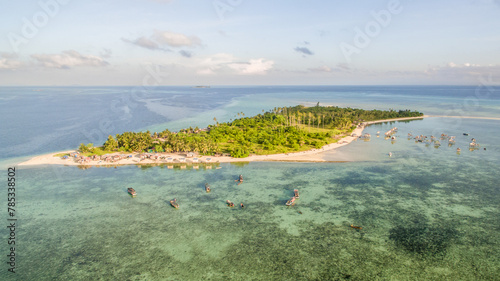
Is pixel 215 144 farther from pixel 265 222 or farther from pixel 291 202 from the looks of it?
pixel 265 222

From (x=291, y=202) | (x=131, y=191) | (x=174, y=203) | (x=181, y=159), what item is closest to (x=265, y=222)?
(x=291, y=202)

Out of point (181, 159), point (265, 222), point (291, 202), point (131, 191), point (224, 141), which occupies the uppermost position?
point (224, 141)

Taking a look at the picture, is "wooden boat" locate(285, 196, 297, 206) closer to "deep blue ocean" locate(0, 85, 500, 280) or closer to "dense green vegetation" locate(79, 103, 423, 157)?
"deep blue ocean" locate(0, 85, 500, 280)

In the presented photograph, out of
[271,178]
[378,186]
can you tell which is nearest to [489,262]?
[378,186]

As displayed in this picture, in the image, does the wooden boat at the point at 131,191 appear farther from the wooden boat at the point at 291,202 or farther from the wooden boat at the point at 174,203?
the wooden boat at the point at 291,202

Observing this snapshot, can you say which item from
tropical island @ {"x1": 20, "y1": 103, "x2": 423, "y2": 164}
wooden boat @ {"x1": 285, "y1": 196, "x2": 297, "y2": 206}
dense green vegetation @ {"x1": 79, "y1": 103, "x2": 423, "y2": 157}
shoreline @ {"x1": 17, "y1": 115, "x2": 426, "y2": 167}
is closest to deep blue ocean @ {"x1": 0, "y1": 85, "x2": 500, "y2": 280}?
wooden boat @ {"x1": 285, "y1": 196, "x2": 297, "y2": 206}

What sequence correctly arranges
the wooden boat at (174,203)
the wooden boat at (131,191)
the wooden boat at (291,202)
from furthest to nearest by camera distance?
the wooden boat at (131,191) → the wooden boat at (291,202) → the wooden boat at (174,203)

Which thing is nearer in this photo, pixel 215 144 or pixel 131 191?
pixel 131 191

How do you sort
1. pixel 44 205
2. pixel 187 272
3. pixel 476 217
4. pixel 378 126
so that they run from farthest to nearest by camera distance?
1. pixel 378 126
2. pixel 44 205
3. pixel 476 217
4. pixel 187 272

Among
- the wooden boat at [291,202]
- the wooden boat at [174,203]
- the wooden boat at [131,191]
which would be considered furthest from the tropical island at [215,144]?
the wooden boat at [291,202]

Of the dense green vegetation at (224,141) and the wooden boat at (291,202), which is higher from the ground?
the dense green vegetation at (224,141)

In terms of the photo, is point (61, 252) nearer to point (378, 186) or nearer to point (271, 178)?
point (271, 178)
